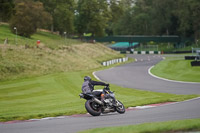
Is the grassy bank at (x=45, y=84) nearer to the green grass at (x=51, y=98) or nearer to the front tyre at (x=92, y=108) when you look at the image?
the green grass at (x=51, y=98)

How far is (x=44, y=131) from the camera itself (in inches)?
474

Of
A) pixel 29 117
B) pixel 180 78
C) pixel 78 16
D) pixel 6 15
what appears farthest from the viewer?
pixel 78 16

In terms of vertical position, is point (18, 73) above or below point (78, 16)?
below

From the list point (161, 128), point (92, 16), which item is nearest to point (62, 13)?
point (92, 16)

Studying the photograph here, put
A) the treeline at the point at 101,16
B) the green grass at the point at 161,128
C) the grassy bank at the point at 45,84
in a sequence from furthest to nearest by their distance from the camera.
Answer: the treeline at the point at 101,16
the grassy bank at the point at 45,84
the green grass at the point at 161,128

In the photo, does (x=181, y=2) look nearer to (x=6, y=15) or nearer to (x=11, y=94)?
(x=6, y=15)

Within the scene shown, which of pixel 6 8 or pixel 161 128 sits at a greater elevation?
pixel 6 8

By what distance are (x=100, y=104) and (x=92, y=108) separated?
376 mm

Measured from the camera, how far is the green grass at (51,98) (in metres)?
17.6

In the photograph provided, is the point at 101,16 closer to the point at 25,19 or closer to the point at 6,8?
the point at 25,19

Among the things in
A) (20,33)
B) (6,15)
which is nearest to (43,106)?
(20,33)

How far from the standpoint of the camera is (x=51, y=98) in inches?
952

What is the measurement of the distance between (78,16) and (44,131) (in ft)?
256

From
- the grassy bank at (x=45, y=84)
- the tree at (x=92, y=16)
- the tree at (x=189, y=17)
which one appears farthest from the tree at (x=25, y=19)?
the tree at (x=189, y=17)
